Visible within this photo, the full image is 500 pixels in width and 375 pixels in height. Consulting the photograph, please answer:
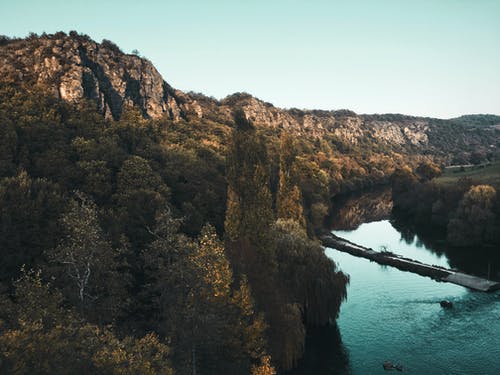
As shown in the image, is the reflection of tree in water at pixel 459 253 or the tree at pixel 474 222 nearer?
the reflection of tree in water at pixel 459 253

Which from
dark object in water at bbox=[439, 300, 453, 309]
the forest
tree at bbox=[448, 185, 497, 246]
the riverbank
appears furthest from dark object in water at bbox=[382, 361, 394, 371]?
tree at bbox=[448, 185, 497, 246]

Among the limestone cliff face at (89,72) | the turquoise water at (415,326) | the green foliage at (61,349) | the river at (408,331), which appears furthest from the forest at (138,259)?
the limestone cliff face at (89,72)

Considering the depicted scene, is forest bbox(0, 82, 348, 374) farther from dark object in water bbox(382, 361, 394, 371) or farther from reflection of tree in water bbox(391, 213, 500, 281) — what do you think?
reflection of tree in water bbox(391, 213, 500, 281)

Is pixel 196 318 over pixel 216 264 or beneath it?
beneath

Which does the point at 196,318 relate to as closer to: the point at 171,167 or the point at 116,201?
the point at 116,201

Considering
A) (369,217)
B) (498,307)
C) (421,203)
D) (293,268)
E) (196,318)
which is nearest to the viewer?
(196,318)

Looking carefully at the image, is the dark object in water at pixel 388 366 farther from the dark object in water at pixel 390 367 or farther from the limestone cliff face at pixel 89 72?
the limestone cliff face at pixel 89 72

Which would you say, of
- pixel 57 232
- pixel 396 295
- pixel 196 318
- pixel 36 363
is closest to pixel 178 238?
pixel 196 318

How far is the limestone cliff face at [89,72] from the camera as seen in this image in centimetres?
11338

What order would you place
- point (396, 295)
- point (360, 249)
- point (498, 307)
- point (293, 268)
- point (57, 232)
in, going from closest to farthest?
point (57, 232) < point (293, 268) < point (498, 307) < point (396, 295) < point (360, 249)

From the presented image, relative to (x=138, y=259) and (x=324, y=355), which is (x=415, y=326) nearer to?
(x=324, y=355)

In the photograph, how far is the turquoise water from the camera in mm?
43781

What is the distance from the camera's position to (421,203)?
120375mm

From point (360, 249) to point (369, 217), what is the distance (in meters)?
43.3
